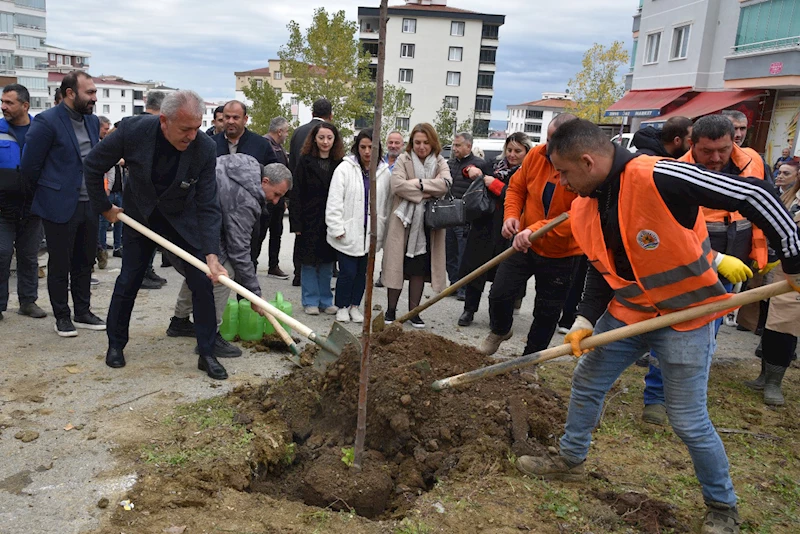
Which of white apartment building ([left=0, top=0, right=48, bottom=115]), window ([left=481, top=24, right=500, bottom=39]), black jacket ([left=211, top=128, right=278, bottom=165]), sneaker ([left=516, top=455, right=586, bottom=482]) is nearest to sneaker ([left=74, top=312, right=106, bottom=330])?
black jacket ([left=211, top=128, right=278, bottom=165])

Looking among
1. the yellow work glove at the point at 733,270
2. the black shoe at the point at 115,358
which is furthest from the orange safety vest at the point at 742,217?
the black shoe at the point at 115,358

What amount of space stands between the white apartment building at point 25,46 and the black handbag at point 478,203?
68.1 meters

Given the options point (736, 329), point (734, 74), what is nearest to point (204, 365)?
point (736, 329)

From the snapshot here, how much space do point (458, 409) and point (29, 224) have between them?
4.36 m

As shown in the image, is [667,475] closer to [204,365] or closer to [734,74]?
[204,365]

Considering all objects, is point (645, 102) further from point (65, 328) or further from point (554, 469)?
point (554, 469)

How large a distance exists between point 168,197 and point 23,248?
2393 mm

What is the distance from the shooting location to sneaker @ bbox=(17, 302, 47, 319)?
5.65 metres

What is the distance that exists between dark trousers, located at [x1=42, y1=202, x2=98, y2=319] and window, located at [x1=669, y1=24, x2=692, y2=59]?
25855 millimetres

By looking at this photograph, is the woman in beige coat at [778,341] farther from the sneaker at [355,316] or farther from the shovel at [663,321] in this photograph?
the sneaker at [355,316]

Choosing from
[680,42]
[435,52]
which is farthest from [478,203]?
[435,52]

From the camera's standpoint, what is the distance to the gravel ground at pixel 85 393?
9.77 ft

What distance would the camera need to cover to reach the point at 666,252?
275 centimetres

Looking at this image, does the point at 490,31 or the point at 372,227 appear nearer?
the point at 372,227
